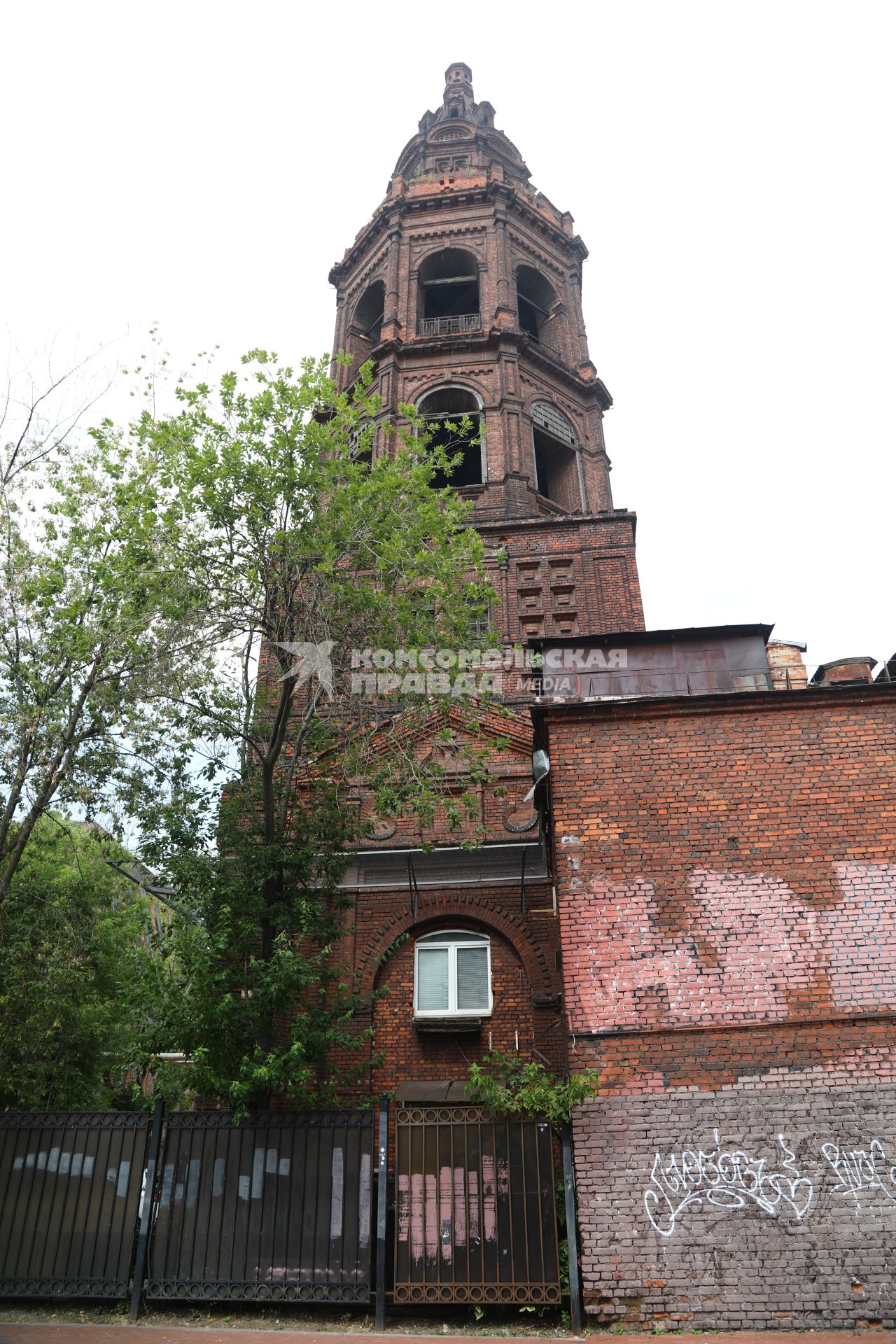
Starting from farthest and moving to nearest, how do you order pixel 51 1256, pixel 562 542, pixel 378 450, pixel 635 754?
pixel 378 450 → pixel 562 542 → pixel 635 754 → pixel 51 1256

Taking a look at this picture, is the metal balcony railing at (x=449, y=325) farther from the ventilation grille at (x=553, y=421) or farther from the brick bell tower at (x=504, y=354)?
the ventilation grille at (x=553, y=421)

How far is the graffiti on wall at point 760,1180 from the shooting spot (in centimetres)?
890

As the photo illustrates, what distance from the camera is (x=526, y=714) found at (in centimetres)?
1720

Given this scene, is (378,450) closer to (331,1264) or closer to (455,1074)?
(455,1074)

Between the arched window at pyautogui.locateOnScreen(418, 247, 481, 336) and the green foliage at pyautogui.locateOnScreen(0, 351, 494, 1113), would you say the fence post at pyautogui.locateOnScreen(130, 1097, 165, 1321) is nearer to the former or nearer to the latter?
the green foliage at pyautogui.locateOnScreen(0, 351, 494, 1113)

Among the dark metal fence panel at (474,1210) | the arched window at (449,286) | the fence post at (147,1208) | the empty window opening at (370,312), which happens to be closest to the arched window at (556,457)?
the arched window at (449,286)

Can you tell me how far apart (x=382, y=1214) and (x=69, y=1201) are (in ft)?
11.7

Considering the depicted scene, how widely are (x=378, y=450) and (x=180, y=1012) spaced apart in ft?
47.3

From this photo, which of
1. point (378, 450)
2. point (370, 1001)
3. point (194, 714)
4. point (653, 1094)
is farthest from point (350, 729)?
point (378, 450)

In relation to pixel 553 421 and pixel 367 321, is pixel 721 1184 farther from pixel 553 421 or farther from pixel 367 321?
pixel 367 321

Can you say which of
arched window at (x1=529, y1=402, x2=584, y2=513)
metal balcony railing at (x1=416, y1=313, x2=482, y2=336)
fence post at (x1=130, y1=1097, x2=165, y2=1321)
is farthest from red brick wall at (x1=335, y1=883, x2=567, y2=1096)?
metal balcony railing at (x1=416, y1=313, x2=482, y2=336)

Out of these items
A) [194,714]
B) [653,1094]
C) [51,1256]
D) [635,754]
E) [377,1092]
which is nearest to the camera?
[653,1094]

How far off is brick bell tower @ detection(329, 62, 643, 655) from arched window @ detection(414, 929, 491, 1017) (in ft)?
20.7

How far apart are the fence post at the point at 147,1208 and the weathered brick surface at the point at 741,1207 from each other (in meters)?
4.59
